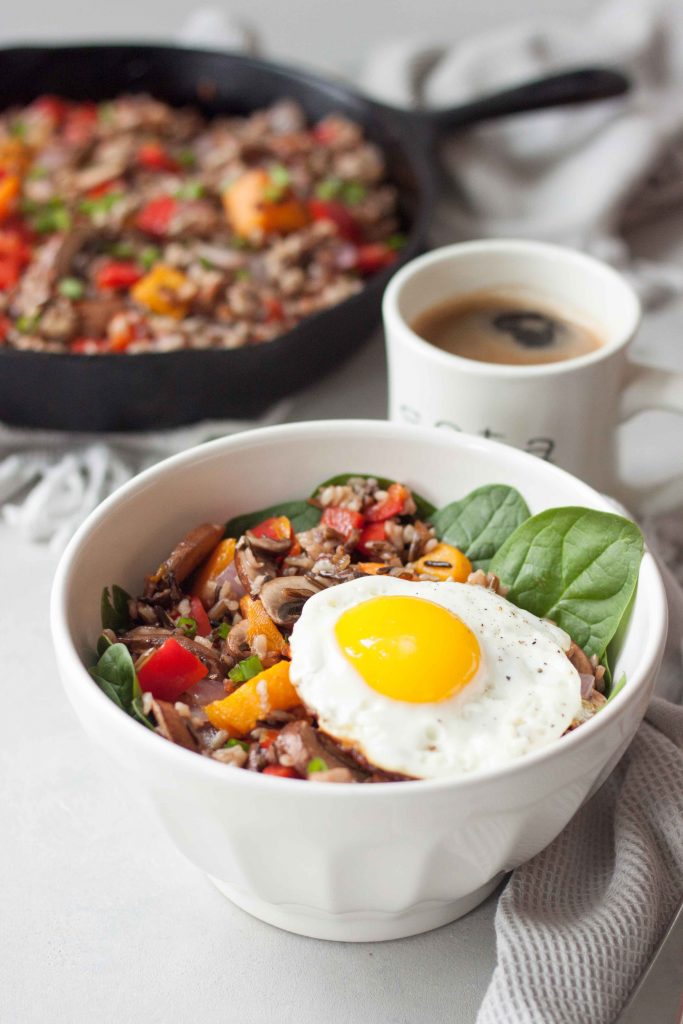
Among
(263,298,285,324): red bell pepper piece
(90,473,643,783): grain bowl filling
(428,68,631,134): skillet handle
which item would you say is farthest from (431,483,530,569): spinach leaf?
(428,68,631,134): skillet handle

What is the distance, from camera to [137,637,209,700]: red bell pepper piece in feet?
4.83

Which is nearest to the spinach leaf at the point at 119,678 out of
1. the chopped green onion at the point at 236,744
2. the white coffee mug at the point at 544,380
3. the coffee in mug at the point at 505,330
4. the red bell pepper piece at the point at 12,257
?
the chopped green onion at the point at 236,744

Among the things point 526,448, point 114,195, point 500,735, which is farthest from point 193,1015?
point 114,195

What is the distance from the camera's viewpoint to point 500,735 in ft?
4.43

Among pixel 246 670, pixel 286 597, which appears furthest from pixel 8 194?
pixel 246 670

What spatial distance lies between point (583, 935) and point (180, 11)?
405 cm

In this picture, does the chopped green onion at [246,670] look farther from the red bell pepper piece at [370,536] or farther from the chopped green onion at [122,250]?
the chopped green onion at [122,250]

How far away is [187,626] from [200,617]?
49 mm

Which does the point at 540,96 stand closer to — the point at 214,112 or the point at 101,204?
the point at 214,112

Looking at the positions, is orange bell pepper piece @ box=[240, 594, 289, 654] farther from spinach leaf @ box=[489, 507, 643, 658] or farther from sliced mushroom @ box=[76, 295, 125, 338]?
sliced mushroom @ box=[76, 295, 125, 338]

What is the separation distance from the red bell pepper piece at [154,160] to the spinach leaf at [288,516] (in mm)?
1646

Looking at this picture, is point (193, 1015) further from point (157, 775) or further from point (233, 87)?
point (233, 87)

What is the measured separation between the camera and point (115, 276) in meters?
2.60

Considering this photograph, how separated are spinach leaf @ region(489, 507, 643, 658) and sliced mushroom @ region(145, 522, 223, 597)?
42 centimetres
